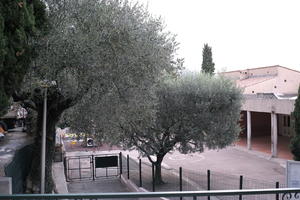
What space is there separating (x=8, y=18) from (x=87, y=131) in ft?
19.1

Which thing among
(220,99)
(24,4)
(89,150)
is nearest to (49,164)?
(24,4)

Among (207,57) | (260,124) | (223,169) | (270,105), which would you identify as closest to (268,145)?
(270,105)

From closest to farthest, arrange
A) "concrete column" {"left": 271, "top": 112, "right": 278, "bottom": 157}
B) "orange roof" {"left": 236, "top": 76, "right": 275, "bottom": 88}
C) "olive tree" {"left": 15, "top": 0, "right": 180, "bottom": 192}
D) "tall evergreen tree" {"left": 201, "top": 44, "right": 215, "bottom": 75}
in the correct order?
"olive tree" {"left": 15, "top": 0, "right": 180, "bottom": 192} < "concrete column" {"left": 271, "top": 112, "right": 278, "bottom": 157} < "orange roof" {"left": 236, "top": 76, "right": 275, "bottom": 88} < "tall evergreen tree" {"left": 201, "top": 44, "right": 215, "bottom": 75}

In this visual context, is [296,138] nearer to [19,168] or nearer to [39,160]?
[39,160]

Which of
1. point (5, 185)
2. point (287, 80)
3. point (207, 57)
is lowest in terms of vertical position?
point (5, 185)

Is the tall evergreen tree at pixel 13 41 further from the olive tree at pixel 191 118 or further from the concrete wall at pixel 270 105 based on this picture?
the concrete wall at pixel 270 105

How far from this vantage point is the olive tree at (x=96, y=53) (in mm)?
7113

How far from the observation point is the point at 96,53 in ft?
24.0

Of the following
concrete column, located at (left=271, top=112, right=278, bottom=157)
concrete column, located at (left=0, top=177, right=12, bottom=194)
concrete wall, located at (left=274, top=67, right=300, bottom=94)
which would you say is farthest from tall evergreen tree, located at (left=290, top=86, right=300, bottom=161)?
concrete wall, located at (left=274, top=67, right=300, bottom=94)

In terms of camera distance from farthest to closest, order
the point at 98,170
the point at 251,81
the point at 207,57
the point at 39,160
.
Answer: the point at 207,57 < the point at 251,81 < the point at 98,170 < the point at 39,160

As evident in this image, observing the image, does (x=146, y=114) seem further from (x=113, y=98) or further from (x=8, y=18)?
(x=8, y=18)

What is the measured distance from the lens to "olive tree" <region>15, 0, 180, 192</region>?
23.3 ft

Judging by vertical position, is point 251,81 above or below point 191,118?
above

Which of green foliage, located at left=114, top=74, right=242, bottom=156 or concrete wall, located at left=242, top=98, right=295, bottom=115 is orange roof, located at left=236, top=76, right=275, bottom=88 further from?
green foliage, located at left=114, top=74, right=242, bottom=156
